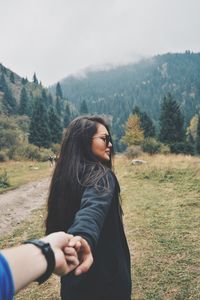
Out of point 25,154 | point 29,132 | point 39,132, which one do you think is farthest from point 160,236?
point 29,132

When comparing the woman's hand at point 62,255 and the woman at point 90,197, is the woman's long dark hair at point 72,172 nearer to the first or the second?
the woman at point 90,197

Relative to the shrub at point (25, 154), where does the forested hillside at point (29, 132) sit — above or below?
above

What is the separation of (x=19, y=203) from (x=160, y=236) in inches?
254

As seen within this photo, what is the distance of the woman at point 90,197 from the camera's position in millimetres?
1961

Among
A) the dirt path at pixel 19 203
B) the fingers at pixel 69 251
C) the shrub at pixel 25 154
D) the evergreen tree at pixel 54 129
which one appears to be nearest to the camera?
the fingers at pixel 69 251

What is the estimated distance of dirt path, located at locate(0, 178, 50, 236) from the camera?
8.99 meters

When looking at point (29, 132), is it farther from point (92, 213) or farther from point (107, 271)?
point (92, 213)

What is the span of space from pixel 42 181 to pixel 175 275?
12649 mm

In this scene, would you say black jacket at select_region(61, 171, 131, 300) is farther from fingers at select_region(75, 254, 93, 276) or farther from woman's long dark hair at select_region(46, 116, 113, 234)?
fingers at select_region(75, 254, 93, 276)

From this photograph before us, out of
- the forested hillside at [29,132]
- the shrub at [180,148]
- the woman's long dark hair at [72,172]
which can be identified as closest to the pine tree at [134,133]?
Answer: the shrub at [180,148]

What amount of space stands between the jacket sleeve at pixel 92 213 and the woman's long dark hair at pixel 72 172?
0.18m

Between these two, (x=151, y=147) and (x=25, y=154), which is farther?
(x=25, y=154)

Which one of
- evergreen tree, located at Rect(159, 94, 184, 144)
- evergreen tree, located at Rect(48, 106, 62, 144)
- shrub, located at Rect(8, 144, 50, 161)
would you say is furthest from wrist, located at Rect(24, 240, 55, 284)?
evergreen tree, located at Rect(48, 106, 62, 144)

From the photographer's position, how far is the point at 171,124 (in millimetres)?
40375
